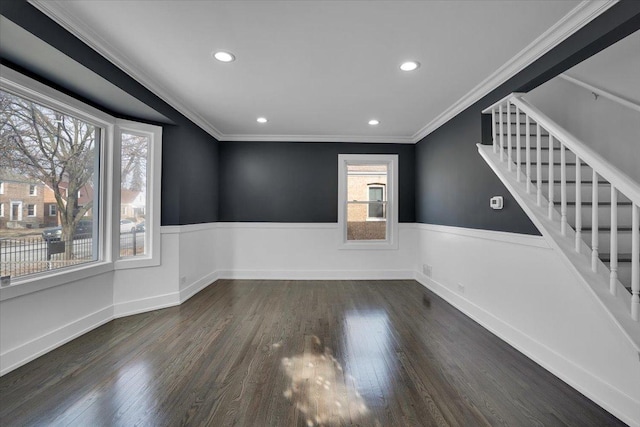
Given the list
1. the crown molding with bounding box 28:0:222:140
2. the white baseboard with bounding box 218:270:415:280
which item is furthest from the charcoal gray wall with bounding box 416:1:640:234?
the crown molding with bounding box 28:0:222:140

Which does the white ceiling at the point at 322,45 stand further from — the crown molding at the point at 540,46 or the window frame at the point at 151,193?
the window frame at the point at 151,193

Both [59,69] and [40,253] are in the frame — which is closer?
[59,69]

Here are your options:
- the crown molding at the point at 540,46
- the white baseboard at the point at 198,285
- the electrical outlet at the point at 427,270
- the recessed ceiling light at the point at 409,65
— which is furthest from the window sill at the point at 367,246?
the recessed ceiling light at the point at 409,65

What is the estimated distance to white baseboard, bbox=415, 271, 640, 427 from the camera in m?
1.72

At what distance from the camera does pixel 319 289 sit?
4.45 m

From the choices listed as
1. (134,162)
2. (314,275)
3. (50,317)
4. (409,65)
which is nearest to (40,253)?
(50,317)

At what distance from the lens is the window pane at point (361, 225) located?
17.4 feet

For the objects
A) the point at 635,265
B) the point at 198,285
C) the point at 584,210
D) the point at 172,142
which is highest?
the point at 172,142

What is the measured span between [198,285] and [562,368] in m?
4.19

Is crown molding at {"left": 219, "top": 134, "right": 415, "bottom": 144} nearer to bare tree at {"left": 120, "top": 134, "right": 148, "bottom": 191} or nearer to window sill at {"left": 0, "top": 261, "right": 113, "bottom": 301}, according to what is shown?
bare tree at {"left": 120, "top": 134, "right": 148, "bottom": 191}

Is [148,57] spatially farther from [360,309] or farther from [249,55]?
[360,309]

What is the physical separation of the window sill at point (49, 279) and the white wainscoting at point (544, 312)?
4.00 m

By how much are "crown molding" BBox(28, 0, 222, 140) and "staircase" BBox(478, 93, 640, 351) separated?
3454mm

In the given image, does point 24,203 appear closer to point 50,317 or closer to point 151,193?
point 50,317
